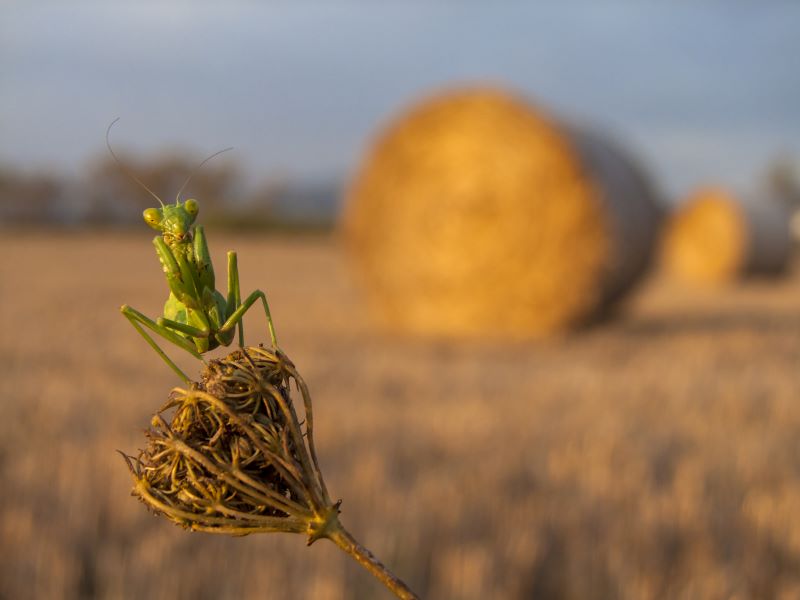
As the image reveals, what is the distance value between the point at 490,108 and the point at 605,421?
5640mm

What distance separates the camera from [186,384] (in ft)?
1.78

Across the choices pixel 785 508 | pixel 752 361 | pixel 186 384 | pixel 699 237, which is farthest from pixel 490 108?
pixel 699 237

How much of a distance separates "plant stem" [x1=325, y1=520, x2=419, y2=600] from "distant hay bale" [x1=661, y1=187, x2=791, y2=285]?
67.5ft

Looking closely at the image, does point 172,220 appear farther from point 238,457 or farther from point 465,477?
point 465,477

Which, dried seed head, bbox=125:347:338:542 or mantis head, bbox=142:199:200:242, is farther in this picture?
mantis head, bbox=142:199:200:242

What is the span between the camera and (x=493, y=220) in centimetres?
1001

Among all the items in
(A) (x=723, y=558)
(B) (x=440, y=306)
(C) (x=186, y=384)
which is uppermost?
A: (C) (x=186, y=384)

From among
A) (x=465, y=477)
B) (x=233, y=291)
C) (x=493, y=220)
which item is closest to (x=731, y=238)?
(x=493, y=220)

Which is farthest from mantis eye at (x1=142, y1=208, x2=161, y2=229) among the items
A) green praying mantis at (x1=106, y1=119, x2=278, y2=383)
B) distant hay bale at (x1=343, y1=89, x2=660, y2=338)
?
distant hay bale at (x1=343, y1=89, x2=660, y2=338)

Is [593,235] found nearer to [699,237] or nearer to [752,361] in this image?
[752,361]

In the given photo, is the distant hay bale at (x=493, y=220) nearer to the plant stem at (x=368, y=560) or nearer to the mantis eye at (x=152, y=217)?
the mantis eye at (x=152, y=217)

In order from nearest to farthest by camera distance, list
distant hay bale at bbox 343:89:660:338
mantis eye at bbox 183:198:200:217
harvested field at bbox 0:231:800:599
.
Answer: mantis eye at bbox 183:198:200:217 → harvested field at bbox 0:231:800:599 → distant hay bale at bbox 343:89:660:338

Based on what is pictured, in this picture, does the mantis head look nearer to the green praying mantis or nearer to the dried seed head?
the green praying mantis

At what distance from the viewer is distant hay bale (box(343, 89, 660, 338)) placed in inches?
364
